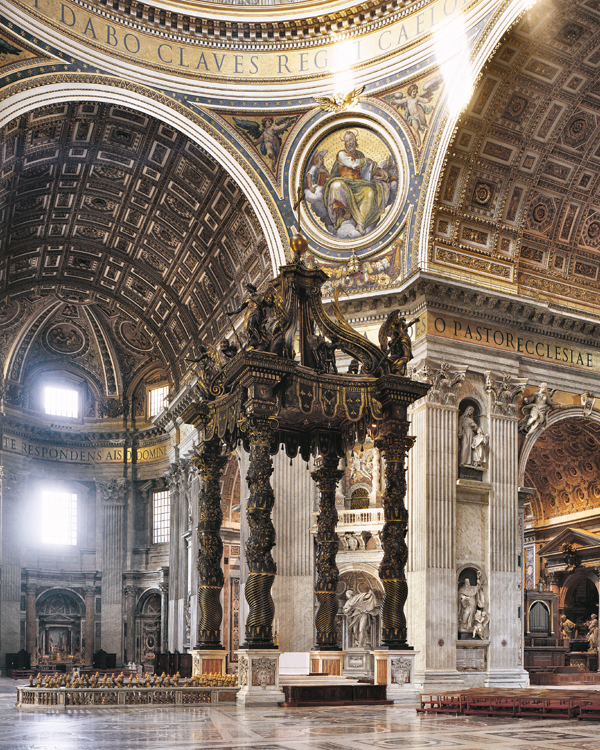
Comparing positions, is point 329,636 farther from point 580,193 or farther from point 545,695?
point 580,193

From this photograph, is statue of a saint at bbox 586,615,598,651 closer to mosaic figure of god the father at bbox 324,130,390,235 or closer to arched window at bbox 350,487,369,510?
arched window at bbox 350,487,369,510

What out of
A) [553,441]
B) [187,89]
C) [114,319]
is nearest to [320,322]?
[187,89]

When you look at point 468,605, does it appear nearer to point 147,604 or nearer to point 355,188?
point 355,188

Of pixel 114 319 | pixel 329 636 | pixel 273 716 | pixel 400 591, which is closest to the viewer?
pixel 273 716

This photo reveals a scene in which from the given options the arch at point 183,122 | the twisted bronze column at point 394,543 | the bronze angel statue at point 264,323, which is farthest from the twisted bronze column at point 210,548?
the arch at point 183,122

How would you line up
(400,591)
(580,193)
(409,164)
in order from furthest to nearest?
(580,193) < (409,164) < (400,591)

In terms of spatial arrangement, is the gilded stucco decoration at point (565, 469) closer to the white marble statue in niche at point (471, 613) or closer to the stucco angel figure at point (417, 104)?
the white marble statue in niche at point (471, 613)

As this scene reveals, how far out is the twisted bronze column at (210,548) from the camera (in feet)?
50.1

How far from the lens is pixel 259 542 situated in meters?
13.4

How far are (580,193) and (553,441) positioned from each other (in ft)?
23.2

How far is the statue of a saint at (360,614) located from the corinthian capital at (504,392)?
518cm

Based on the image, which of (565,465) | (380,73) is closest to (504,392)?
(565,465)

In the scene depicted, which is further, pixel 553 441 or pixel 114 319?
pixel 114 319

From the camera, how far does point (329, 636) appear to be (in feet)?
52.9
